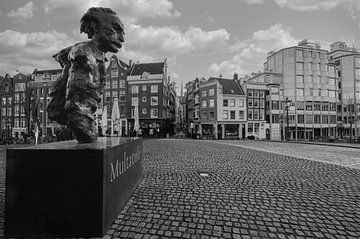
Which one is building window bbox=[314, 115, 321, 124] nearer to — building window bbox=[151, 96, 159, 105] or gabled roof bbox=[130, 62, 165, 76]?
building window bbox=[151, 96, 159, 105]

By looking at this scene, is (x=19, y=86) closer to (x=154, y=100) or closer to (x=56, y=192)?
(x=154, y=100)

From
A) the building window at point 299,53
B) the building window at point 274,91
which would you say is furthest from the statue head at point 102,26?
the building window at point 299,53

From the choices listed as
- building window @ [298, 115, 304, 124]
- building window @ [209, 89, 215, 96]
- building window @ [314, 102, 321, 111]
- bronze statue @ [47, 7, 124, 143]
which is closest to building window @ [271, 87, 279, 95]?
building window @ [298, 115, 304, 124]

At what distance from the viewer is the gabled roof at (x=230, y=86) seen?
172 feet

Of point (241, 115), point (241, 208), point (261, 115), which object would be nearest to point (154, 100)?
point (241, 115)

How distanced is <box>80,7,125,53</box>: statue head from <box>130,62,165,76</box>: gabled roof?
159ft

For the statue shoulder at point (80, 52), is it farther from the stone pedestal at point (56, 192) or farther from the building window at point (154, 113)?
the building window at point (154, 113)

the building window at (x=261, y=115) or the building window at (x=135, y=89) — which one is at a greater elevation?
the building window at (x=135, y=89)

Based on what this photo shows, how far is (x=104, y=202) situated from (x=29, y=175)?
4.12ft

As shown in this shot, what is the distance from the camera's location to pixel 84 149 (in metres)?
3.54

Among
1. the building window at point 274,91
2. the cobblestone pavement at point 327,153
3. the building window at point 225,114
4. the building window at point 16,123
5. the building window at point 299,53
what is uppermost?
the building window at point 299,53

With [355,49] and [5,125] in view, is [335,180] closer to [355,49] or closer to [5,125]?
[5,125]

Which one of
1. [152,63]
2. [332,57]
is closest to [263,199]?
[152,63]

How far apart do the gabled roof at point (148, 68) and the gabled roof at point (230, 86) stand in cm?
1290
